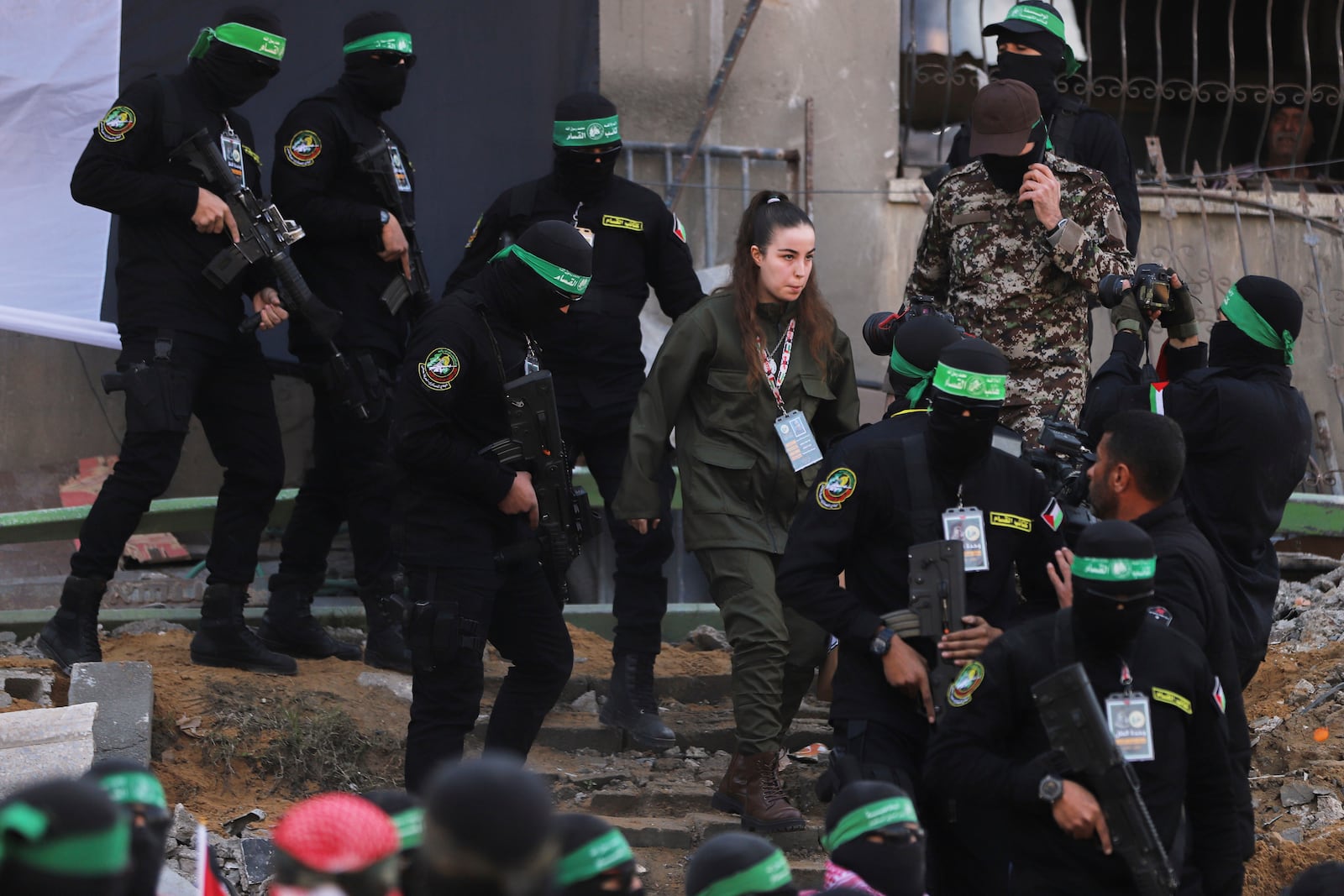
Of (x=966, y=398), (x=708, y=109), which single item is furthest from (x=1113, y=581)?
(x=708, y=109)

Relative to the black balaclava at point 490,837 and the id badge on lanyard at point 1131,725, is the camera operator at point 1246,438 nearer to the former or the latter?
the id badge on lanyard at point 1131,725

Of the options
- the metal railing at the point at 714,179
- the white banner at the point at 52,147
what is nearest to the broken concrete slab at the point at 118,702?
the white banner at the point at 52,147

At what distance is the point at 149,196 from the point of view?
5.71 meters

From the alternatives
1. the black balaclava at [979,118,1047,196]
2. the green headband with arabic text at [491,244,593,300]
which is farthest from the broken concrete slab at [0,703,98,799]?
the black balaclava at [979,118,1047,196]

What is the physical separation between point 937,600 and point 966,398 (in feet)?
1.65

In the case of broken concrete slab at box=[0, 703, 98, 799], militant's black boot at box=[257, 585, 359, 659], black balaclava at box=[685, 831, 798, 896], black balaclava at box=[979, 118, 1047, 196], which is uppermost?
black balaclava at box=[979, 118, 1047, 196]

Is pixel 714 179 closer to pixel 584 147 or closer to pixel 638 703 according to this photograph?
pixel 584 147

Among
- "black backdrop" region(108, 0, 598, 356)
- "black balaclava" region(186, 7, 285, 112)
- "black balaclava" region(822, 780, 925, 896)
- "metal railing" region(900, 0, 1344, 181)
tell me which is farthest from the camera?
"metal railing" region(900, 0, 1344, 181)

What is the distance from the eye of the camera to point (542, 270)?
4.89 meters

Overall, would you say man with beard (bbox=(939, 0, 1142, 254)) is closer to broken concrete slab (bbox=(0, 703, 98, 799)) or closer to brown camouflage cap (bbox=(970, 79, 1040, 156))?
brown camouflage cap (bbox=(970, 79, 1040, 156))

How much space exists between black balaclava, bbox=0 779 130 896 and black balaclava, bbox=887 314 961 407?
3.05 meters

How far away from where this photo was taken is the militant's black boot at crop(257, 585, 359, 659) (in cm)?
645

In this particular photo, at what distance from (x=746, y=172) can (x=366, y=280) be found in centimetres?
266

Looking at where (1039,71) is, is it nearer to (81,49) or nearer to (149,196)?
(149,196)
